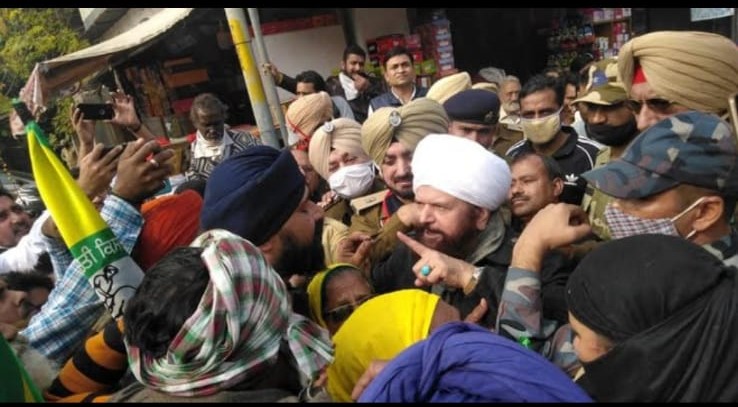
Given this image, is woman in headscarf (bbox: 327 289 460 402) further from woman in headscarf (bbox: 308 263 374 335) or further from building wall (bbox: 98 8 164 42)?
building wall (bbox: 98 8 164 42)

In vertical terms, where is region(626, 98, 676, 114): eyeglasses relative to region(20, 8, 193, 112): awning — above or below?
below

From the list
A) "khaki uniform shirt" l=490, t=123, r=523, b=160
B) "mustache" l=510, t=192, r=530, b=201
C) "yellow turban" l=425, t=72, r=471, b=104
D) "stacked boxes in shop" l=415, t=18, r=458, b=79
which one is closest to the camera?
"mustache" l=510, t=192, r=530, b=201

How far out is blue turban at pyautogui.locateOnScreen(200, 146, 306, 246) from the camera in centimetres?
181

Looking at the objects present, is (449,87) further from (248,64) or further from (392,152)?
(392,152)

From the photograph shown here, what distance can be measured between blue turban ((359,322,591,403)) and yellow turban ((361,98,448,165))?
195 cm

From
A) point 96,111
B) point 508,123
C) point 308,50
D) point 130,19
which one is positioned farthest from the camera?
point 130,19

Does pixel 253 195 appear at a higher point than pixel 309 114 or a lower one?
higher

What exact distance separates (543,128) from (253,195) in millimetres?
2277

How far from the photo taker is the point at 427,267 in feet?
6.06

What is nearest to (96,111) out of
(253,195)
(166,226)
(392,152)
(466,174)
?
(166,226)

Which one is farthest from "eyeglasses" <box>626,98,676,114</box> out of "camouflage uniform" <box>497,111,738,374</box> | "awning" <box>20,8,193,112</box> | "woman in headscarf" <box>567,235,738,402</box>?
"awning" <box>20,8,193,112</box>

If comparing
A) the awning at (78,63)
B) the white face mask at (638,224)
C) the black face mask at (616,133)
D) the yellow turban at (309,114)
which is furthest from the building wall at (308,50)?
the white face mask at (638,224)

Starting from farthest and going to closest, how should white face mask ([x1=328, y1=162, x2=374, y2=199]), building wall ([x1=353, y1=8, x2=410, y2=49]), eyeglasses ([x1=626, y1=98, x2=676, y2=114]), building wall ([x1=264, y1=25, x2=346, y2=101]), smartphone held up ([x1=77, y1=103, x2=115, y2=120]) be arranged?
building wall ([x1=264, y1=25, x2=346, y2=101])
building wall ([x1=353, y1=8, x2=410, y2=49])
white face mask ([x1=328, y1=162, x2=374, y2=199])
smartphone held up ([x1=77, y1=103, x2=115, y2=120])
eyeglasses ([x1=626, y1=98, x2=676, y2=114])

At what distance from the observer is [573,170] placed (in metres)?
3.18
